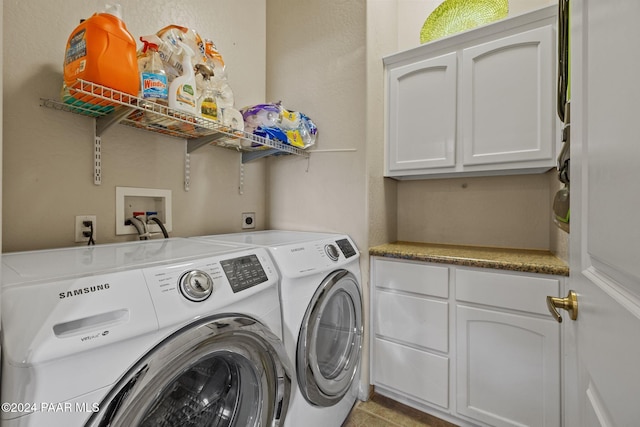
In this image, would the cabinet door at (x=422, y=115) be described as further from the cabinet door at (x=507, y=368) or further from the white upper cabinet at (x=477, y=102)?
the cabinet door at (x=507, y=368)

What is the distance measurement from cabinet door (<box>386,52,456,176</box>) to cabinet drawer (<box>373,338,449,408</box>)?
1.13 metres

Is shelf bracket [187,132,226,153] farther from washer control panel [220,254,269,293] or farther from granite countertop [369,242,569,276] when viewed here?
granite countertop [369,242,569,276]

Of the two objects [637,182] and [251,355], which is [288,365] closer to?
[251,355]

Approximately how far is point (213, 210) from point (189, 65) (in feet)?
2.72

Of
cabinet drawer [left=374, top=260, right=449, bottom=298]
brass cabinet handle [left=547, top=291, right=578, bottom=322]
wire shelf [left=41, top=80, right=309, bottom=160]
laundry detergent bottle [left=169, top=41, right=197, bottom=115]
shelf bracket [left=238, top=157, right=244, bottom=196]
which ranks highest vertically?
laundry detergent bottle [left=169, top=41, right=197, bottom=115]

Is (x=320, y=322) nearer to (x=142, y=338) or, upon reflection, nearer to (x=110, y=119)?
(x=142, y=338)

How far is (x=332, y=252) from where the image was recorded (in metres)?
1.42

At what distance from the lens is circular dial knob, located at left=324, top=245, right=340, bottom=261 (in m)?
1.38

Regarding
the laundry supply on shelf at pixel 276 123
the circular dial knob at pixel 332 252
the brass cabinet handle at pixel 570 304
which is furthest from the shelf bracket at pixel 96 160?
the brass cabinet handle at pixel 570 304

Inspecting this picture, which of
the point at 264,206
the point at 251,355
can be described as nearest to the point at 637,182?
the point at 251,355

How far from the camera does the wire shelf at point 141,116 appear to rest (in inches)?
37.2

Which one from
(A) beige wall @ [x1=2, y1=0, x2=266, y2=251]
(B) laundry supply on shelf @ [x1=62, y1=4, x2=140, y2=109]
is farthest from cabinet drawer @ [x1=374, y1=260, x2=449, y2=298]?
(B) laundry supply on shelf @ [x1=62, y1=4, x2=140, y2=109]

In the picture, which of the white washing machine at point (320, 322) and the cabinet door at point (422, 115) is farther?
the cabinet door at point (422, 115)

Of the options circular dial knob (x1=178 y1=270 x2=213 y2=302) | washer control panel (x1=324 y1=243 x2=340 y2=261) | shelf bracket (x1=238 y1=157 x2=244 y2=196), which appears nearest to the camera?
circular dial knob (x1=178 y1=270 x2=213 y2=302)
